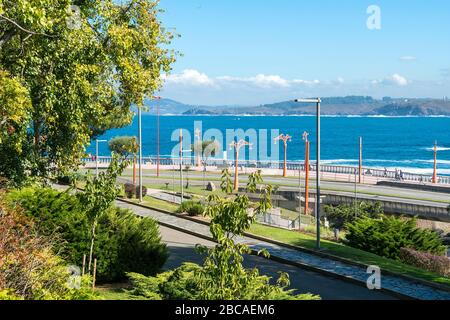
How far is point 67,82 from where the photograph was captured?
60.3 ft

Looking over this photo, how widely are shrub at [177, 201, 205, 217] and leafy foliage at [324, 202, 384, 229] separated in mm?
12648

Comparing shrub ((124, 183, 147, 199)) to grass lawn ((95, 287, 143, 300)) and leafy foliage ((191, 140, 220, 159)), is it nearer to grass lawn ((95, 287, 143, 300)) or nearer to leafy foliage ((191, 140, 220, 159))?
grass lawn ((95, 287, 143, 300))

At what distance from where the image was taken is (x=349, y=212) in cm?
4072

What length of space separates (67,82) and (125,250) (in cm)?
578

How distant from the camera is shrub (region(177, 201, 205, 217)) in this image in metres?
30.6

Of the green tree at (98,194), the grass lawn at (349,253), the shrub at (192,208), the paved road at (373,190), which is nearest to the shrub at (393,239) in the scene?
the grass lawn at (349,253)

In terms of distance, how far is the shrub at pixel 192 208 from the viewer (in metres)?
30.6

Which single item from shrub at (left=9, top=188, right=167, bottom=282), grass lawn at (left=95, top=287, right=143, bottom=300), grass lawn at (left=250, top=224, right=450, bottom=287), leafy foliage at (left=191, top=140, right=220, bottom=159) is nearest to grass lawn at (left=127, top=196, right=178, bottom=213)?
grass lawn at (left=250, top=224, right=450, bottom=287)

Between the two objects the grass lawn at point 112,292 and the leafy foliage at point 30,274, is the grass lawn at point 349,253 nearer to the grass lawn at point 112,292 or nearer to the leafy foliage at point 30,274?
the grass lawn at point 112,292

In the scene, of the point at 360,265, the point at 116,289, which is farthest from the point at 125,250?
the point at 360,265

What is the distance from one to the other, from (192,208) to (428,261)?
13064 millimetres

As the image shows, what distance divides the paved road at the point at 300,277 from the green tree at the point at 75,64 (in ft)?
17.7
